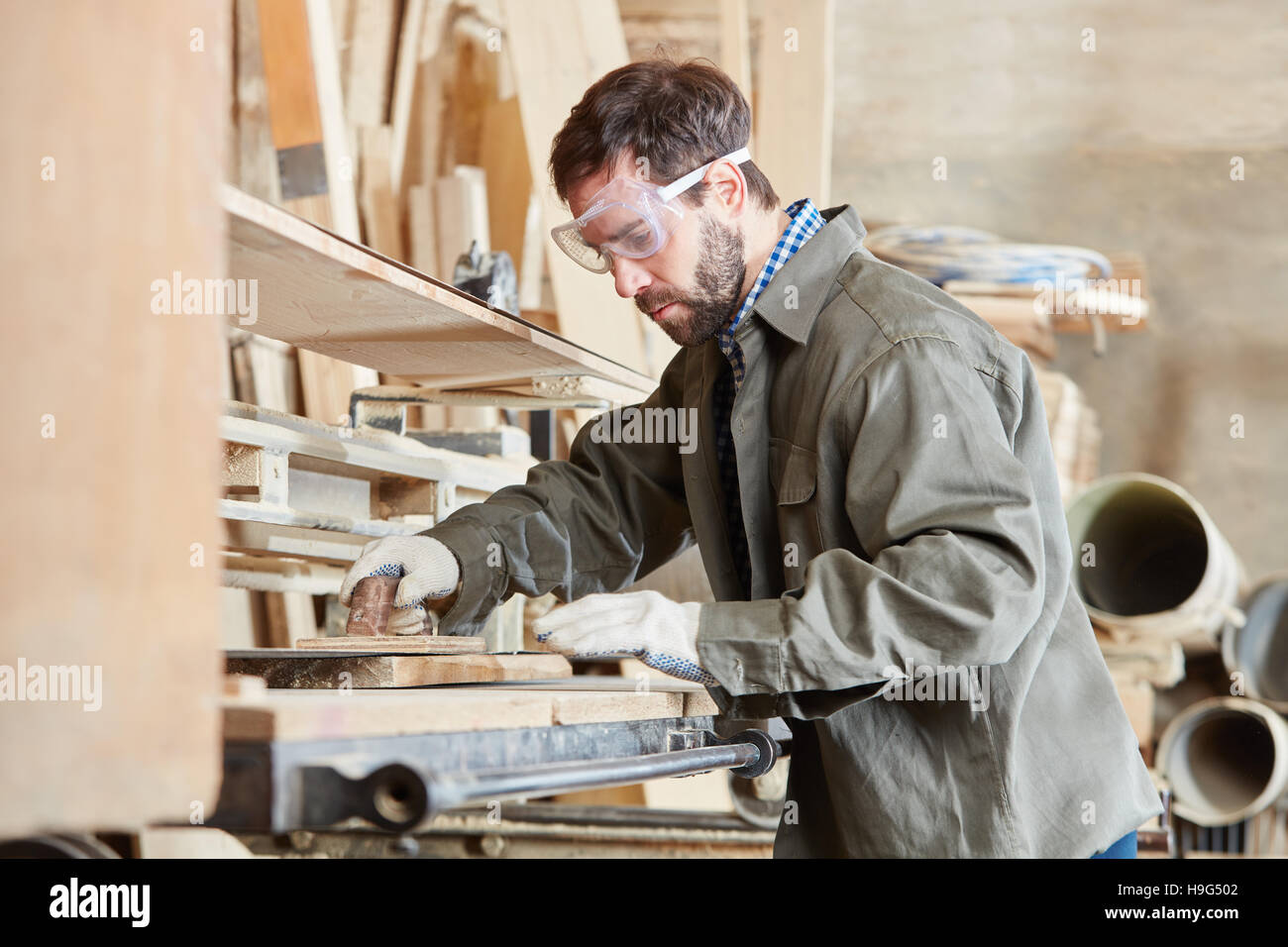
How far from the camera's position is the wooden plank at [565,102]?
4.91 metres

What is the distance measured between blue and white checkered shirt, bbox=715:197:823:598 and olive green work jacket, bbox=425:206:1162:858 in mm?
27

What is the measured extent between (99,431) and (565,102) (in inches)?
166

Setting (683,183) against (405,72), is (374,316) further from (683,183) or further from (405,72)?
(405,72)

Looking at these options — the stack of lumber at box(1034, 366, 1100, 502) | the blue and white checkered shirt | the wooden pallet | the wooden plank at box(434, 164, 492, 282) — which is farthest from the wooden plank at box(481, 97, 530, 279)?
the blue and white checkered shirt

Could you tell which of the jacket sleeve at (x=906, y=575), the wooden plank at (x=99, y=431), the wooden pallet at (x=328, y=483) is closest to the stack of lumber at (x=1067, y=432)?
the wooden pallet at (x=328, y=483)

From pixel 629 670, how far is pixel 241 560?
6.91 ft

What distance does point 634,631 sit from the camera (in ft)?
5.69

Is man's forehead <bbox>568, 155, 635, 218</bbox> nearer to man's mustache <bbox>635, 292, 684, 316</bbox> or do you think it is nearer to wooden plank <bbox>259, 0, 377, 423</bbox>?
man's mustache <bbox>635, 292, 684, 316</bbox>

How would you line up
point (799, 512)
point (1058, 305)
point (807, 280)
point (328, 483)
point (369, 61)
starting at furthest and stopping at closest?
point (1058, 305)
point (369, 61)
point (328, 483)
point (807, 280)
point (799, 512)

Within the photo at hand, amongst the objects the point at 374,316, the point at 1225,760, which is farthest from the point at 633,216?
the point at 1225,760

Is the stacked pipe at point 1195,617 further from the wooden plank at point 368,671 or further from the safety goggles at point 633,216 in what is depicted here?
the wooden plank at point 368,671

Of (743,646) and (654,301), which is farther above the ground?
(654,301)
